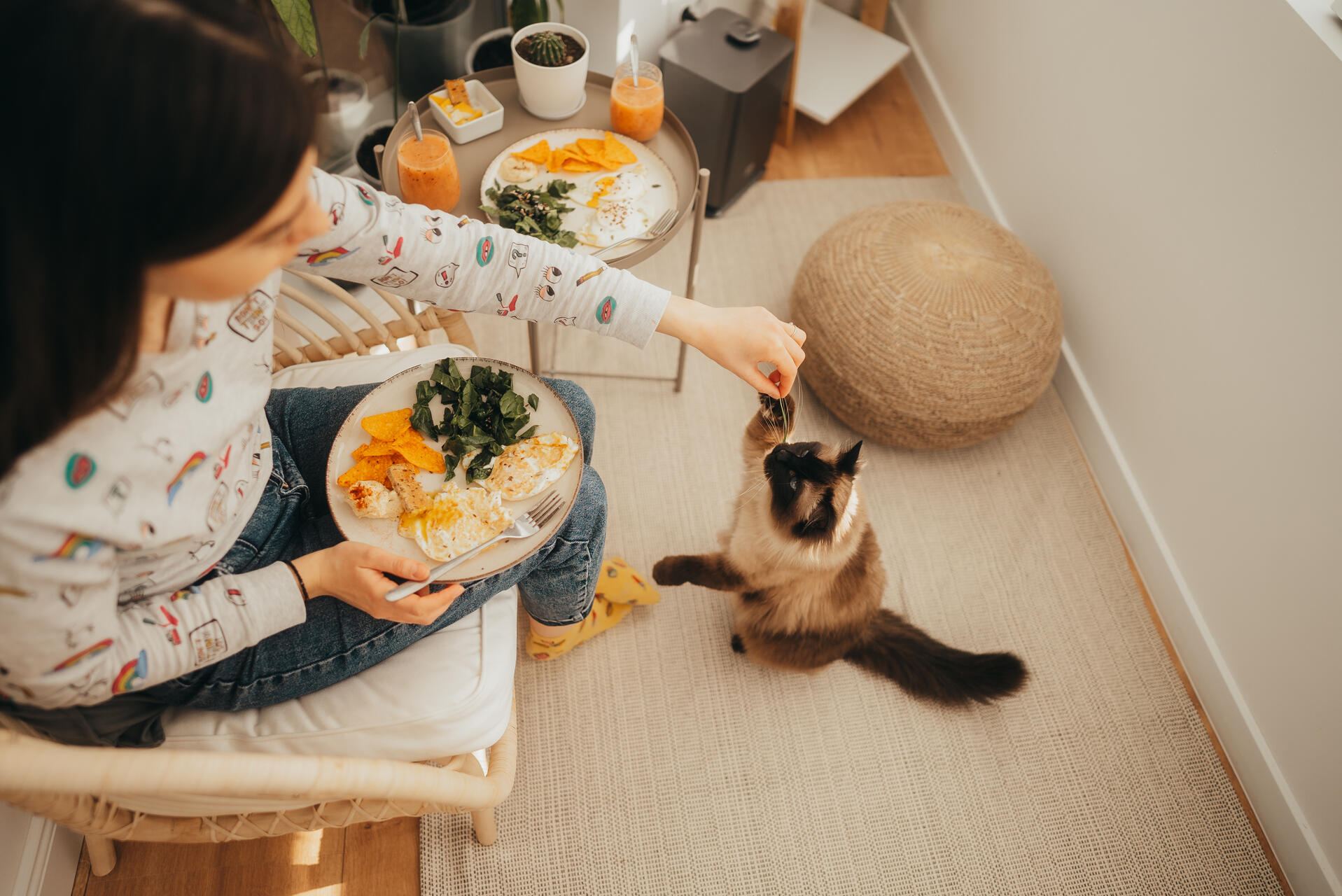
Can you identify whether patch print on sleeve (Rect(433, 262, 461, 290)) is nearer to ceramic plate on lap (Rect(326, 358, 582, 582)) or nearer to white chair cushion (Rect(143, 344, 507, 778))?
ceramic plate on lap (Rect(326, 358, 582, 582))

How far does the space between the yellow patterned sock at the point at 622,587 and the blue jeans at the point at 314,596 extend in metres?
0.29

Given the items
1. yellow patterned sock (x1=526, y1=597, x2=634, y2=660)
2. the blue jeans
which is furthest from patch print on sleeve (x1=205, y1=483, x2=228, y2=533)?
yellow patterned sock (x1=526, y1=597, x2=634, y2=660)

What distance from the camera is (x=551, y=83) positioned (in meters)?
1.29

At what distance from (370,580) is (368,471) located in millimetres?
160

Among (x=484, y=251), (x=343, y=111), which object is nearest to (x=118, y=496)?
(x=484, y=251)

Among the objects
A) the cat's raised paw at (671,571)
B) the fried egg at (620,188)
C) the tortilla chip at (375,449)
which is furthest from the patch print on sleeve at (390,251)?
the cat's raised paw at (671,571)

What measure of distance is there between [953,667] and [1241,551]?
1.99 ft

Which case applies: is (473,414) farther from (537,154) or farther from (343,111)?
(343,111)

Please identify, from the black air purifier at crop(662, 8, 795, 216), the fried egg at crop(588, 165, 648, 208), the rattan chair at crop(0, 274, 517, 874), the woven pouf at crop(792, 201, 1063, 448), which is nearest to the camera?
the rattan chair at crop(0, 274, 517, 874)

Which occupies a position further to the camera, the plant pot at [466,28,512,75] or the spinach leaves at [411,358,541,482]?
the plant pot at [466,28,512,75]

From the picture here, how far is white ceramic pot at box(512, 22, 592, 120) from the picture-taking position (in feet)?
4.19

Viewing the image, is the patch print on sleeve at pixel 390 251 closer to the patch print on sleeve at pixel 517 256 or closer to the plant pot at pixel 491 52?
the patch print on sleeve at pixel 517 256

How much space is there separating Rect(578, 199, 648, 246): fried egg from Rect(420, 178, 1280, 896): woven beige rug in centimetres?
58

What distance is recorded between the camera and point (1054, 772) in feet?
4.49
